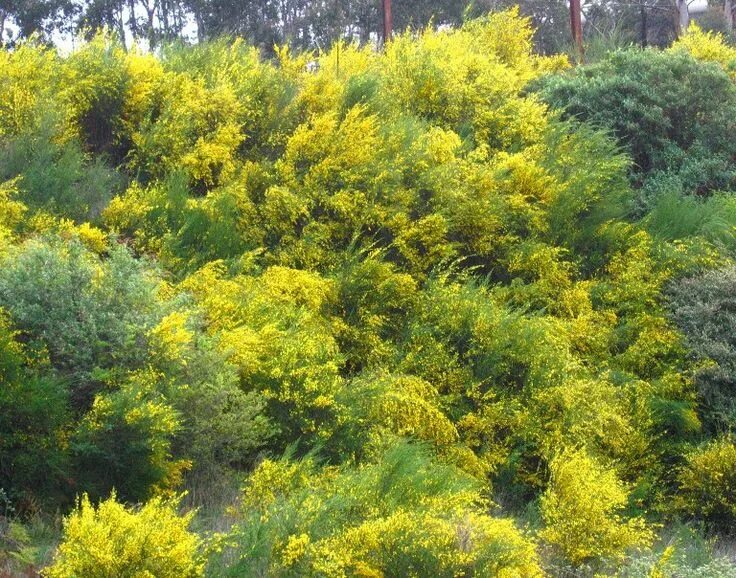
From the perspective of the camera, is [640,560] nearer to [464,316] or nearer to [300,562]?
[300,562]

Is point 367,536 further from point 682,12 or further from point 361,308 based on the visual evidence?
point 682,12

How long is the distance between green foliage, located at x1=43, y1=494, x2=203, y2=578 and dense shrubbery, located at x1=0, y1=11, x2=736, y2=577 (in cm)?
2

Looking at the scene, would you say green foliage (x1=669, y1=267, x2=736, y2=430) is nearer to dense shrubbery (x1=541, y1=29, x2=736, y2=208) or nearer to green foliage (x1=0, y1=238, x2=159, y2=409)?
dense shrubbery (x1=541, y1=29, x2=736, y2=208)

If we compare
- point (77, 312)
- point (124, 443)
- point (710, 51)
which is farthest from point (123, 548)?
point (710, 51)

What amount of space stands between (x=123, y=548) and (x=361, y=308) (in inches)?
269

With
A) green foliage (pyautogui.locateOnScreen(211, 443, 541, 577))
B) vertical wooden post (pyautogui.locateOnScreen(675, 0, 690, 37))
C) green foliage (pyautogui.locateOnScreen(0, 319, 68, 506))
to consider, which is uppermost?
vertical wooden post (pyautogui.locateOnScreen(675, 0, 690, 37))

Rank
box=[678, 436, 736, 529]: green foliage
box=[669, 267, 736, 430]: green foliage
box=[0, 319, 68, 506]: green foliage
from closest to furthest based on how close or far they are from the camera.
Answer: box=[0, 319, 68, 506]: green foliage, box=[678, 436, 736, 529]: green foliage, box=[669, 267, 736, 430]: green foliage

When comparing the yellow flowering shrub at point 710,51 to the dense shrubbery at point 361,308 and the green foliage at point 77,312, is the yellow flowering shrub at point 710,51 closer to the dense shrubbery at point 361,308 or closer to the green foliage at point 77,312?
the dense shrubbery at point 361,308

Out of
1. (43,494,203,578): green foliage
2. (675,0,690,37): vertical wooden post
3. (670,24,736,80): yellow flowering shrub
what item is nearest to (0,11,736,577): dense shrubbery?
(43,494,203,578): green foliage

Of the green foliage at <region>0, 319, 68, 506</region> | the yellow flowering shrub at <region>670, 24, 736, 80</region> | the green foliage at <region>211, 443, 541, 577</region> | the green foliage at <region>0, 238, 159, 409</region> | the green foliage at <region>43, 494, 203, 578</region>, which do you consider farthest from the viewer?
the yellow flowering shrub at <region>670, 24, 736, 80</region>

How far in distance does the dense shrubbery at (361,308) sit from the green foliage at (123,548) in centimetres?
2

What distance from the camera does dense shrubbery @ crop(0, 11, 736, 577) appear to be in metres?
8.72

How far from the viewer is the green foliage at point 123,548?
7.03 metres

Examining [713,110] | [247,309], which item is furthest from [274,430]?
[713,110]
